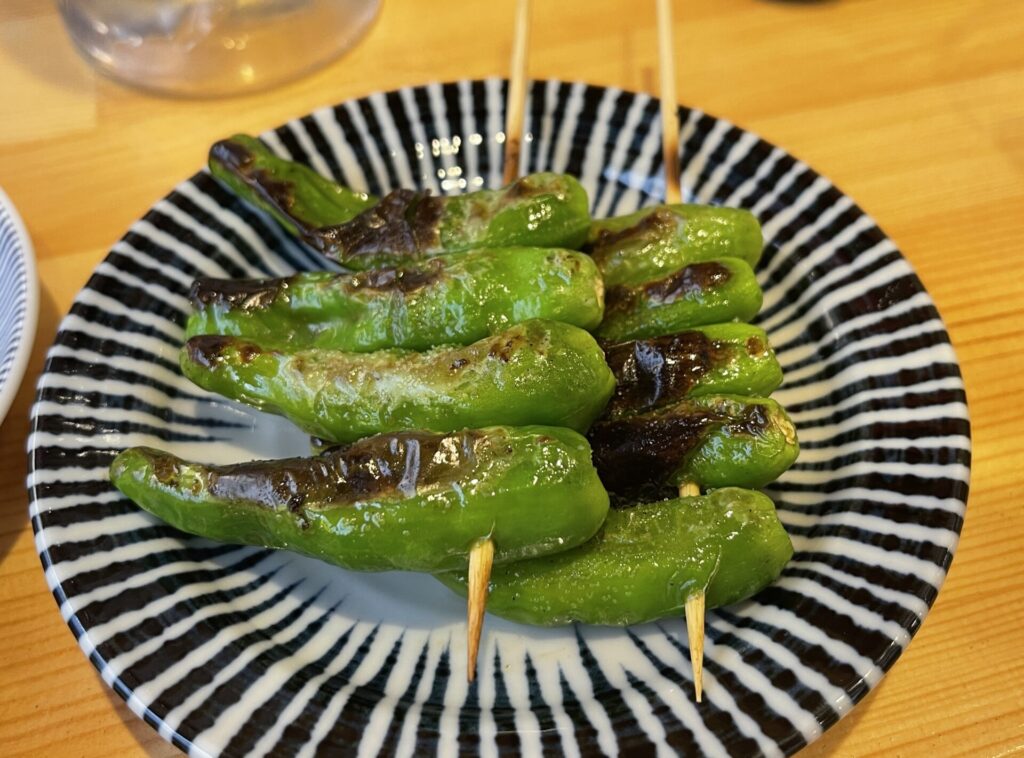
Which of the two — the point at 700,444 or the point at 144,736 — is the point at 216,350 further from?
the point at 700,444

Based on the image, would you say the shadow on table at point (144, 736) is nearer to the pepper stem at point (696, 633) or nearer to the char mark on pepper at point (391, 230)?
the pepper stem at point (696, 633)

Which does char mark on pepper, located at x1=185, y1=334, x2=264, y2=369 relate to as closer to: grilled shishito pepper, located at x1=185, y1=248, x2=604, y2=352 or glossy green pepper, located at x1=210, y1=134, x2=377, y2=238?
grilled shishito pepper, located at x1=185, y1=248, x2=604, y2=352

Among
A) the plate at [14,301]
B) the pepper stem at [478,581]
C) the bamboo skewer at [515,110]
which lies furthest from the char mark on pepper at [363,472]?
the bamboo skewer at [515,110]

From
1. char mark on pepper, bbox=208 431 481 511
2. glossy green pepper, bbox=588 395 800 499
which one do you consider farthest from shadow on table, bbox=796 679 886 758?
char mark on pepper, bbox=208 431 481 511

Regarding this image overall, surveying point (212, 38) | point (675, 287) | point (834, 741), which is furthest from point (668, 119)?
point (212, 38)

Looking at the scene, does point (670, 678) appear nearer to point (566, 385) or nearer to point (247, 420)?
point (566, 385)

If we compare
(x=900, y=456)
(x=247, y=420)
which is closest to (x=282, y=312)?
(x=247, y=420)
